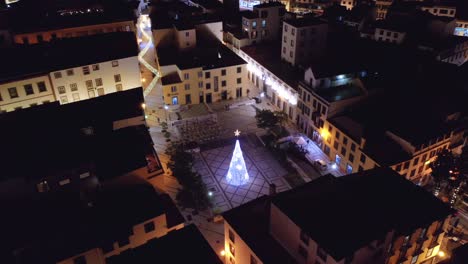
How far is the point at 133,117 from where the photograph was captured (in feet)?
191

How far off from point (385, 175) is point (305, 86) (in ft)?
99.7

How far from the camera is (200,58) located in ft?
285

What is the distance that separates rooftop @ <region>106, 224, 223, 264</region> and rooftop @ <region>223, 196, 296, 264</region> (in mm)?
5384

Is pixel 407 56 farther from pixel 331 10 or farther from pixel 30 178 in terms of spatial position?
pixel 30 178

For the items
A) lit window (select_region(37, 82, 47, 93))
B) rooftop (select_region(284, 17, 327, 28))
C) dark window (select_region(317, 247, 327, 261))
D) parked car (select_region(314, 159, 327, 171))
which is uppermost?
rooftop (select_region(284, 17, 327, 28))

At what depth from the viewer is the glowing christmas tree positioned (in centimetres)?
5978

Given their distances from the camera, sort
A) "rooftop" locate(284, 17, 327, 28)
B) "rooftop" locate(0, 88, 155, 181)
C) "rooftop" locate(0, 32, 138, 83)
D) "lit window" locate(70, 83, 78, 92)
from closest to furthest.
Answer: "rooftop" locate(0, 88, 155, 181) → "rooftop" locate(0, 32, 138, 83) → "lit window" locate(70, 83, 78, 92) → "rooftop" locate(284, 17, 327, 28)

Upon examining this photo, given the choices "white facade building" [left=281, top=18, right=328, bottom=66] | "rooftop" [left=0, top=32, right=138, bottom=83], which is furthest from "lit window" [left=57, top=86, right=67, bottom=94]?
"white facade building" [left=281, top=18, right=328, bottom=66]

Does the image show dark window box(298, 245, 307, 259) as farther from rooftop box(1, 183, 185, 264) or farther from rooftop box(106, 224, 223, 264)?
rooftop box(1, 183, 185, 264)

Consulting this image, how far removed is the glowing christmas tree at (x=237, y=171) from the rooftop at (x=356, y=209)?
17767 millimetres

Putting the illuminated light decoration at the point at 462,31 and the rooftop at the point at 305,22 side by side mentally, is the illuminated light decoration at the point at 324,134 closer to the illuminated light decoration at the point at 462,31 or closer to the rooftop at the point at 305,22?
the rooftop at the point at 305,22

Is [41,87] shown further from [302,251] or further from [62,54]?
[302,251]

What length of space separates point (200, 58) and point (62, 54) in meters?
30.8

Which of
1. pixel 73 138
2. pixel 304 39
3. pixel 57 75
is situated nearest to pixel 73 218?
pixel 73 138
